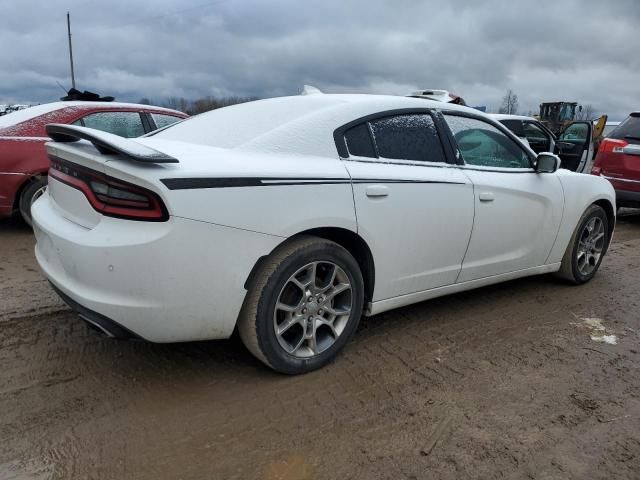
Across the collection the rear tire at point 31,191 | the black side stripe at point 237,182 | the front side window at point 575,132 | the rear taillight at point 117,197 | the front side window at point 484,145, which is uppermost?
the front side window at point 484,145

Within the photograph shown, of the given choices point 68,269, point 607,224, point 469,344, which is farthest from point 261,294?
point 607,224

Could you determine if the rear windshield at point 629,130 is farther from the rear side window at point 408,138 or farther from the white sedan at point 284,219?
the rear side window at point 408,138

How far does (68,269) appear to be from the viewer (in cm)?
247

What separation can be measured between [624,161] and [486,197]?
501cm

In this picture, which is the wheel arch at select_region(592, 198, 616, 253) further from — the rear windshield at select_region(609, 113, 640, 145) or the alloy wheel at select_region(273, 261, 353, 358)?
the rear windshield at select_region(609, 113, 640, 145)

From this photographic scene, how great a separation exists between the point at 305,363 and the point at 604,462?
147 cm

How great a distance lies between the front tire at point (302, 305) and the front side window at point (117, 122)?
414cm

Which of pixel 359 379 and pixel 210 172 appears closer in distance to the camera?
pixel 210 172

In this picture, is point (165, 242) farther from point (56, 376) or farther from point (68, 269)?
point (56, 376)

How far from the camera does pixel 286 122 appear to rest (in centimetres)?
293

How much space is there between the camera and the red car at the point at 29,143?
212 inches

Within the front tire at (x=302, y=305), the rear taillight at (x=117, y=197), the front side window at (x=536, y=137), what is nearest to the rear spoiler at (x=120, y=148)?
the rear taillight at (x=117, y=197)

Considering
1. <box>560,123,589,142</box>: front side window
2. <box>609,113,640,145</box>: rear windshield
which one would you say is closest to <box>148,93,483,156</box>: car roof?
<box>609,113,640,145</box>: rear windshield

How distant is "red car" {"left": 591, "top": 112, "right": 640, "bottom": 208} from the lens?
7.24m
